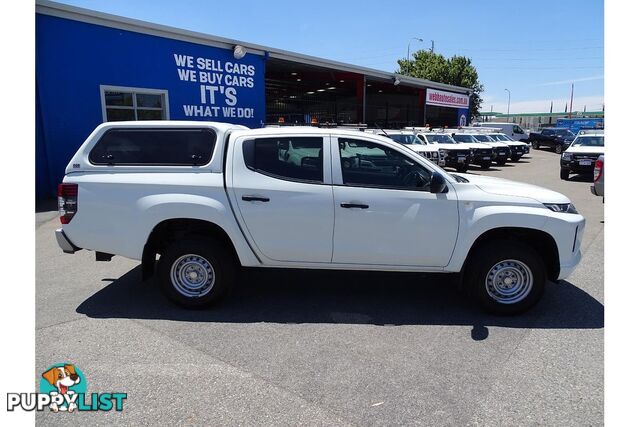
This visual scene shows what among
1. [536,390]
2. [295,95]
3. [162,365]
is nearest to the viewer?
[536,390]

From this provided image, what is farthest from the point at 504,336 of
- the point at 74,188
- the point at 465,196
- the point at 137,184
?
the point at 74,188

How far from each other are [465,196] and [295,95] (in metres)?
32.2

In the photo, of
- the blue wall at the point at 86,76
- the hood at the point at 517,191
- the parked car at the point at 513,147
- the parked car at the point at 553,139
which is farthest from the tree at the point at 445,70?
the hood at the point at 517,191

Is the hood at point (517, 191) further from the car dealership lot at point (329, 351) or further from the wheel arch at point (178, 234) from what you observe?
the wheel arch at point (178, 234)

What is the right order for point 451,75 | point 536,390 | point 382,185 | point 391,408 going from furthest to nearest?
1. point 451,75
2. point 382,185
3. point 536,390
4. point 391,408

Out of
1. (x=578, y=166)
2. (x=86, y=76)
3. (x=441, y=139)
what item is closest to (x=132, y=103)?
(x=86, y=76)

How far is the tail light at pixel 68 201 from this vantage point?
438 centimetres

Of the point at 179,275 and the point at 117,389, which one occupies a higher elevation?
the point at 179,275

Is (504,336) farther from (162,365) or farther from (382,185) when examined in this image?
(162,365)

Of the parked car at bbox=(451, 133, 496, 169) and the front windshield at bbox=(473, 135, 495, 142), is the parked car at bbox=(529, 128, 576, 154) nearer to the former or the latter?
the front windshield at bbox=(473, 135, 495, 142)

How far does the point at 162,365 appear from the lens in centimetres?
346

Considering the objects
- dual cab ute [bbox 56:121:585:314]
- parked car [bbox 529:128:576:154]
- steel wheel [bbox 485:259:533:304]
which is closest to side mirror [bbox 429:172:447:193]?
dual cab ute [bbox 56:121:585:314]

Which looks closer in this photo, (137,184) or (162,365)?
(162,365)

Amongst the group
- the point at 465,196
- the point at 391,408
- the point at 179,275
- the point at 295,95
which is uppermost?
the point at 295,95
